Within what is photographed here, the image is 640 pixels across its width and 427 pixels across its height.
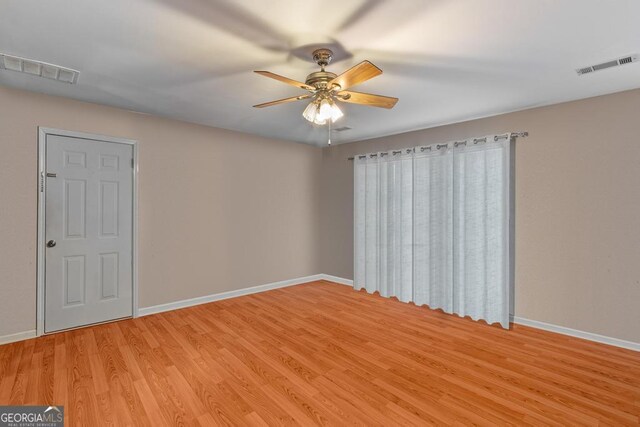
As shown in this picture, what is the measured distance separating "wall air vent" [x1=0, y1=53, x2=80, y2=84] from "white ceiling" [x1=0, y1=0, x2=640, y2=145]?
Answer: 0.08 metres

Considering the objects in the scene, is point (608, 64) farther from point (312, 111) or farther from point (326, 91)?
point (312, 111)

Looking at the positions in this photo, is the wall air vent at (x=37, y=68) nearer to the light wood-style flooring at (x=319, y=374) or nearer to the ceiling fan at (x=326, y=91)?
the ceiling fan at (x=326, y=91)

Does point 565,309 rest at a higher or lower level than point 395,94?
lower

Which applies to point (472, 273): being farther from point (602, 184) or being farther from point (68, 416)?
point (68, 416)

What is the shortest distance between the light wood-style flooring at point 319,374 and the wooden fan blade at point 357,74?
2217 mm

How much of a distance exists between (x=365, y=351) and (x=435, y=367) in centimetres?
62

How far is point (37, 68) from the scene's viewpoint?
2521 mm

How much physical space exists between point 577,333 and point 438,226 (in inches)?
70.3

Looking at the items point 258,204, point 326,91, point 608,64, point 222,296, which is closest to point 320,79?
point 326,91

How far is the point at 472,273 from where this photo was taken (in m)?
3.78

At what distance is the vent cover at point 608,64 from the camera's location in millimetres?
2292

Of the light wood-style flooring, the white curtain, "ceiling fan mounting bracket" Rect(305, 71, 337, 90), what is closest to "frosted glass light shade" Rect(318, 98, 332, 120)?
"ceiling fan mounting bracket" Rect(305, 71, 337, 90)

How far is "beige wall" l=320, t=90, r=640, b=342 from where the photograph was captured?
2.92m

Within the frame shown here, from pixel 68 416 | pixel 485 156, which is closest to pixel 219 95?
pixel 68 416
